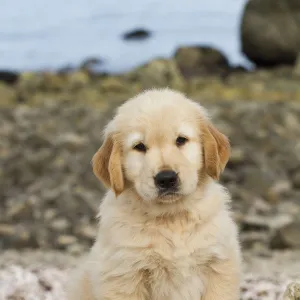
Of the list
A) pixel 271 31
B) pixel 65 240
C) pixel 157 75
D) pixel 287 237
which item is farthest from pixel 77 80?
pixel 287 237

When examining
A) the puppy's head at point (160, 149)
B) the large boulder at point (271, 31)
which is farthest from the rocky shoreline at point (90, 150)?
the puppy's head at point (160, 149)

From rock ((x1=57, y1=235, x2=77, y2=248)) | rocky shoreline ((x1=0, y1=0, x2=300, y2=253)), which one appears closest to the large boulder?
rocky shoreline ((x1=0, y1=0, x2=300, y2=253))

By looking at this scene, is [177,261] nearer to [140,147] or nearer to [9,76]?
[140,147]

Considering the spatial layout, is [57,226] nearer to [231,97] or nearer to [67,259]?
[67,259]

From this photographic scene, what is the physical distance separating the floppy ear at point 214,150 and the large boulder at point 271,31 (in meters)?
15.2

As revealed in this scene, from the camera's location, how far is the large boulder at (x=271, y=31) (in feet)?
60.2

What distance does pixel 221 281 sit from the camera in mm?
3387

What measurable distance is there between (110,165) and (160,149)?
10.1 inches

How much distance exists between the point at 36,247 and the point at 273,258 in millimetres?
2253

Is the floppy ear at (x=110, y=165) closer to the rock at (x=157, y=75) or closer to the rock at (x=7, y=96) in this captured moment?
the rock at (x=7, y=96)

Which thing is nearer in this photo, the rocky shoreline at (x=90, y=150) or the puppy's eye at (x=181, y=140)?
the puppy's eye at (x=181, y=140)

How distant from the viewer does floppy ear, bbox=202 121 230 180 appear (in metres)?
3.38

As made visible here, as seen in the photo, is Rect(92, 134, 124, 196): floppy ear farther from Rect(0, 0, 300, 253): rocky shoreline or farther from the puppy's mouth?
Rect(0, 0, 300, 253): rocky shoreline

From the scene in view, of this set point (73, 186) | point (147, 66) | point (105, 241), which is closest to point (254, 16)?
point (147, 66)
